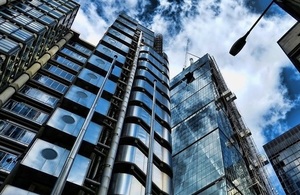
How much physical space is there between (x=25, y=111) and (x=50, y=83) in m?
6.15

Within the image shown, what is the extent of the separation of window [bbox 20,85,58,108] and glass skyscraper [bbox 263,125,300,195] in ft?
174

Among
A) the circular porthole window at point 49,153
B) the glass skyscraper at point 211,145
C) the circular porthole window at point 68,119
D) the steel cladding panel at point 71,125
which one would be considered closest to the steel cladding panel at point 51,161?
the circular porthole window at point 49,153

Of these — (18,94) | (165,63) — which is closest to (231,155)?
(165,63)

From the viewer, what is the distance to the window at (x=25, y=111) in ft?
82.1

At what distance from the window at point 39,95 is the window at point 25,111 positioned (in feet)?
4.35

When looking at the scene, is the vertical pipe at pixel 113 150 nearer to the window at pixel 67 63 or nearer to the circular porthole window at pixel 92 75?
the circular porthole window at pixel 92 75

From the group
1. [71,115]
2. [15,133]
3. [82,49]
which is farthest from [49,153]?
[82,49]

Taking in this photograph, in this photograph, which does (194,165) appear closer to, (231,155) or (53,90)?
(231,155)

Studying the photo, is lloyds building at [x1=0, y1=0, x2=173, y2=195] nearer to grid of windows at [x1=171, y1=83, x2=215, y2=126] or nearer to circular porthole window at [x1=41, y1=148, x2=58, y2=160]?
circular porthole window at [x1=41, y1=148, x2=58, y2=160]

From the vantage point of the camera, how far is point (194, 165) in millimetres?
49938

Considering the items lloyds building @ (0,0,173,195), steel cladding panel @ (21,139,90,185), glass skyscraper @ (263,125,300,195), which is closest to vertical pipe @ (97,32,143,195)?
lloyds building @ (0,0,173,195)

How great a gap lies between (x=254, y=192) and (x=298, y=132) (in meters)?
38.7

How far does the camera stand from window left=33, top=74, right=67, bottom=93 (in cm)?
3058

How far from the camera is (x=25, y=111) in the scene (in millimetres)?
25750
